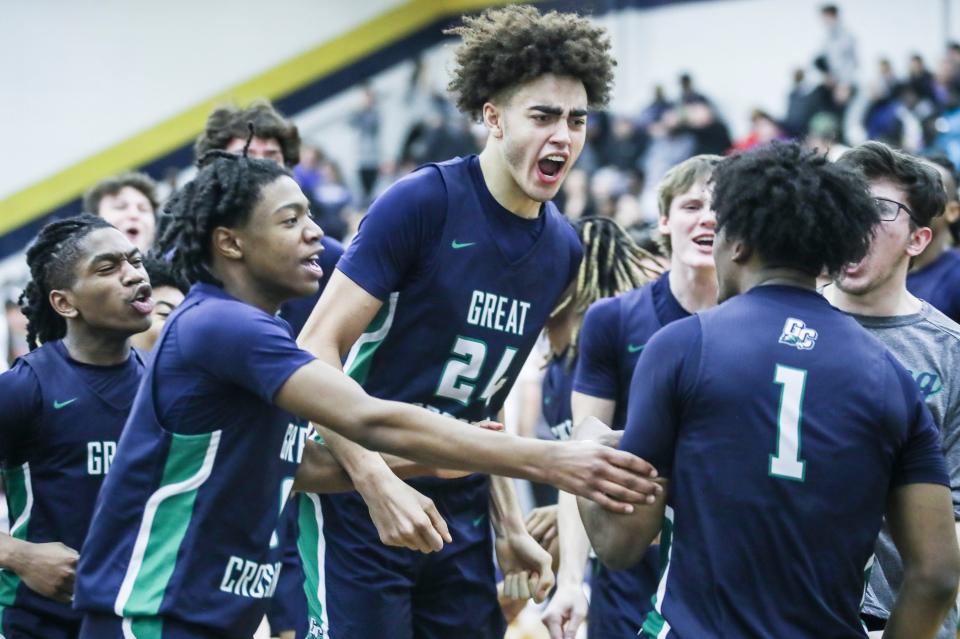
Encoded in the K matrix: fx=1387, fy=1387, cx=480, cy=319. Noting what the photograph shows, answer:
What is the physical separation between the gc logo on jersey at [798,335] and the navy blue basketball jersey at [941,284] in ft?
10.2

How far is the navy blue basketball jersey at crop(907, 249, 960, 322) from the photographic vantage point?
6.38 meters

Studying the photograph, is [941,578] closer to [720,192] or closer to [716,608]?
[716,608]

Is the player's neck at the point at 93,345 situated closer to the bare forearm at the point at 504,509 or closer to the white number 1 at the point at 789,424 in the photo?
the bare forearm at the point at 504,509

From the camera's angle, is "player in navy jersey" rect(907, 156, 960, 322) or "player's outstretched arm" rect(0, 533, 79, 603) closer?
"player's outstretched arm" rect(0, 533, 79, 603)

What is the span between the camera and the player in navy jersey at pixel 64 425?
14.8 feet

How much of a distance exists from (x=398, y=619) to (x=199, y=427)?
3.89ft

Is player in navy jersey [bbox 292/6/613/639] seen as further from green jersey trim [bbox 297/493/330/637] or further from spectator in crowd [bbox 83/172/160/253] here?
spectator in crowd [bbox 83/172/160/253]

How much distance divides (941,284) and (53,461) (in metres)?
4.11

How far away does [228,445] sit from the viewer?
12.7ft

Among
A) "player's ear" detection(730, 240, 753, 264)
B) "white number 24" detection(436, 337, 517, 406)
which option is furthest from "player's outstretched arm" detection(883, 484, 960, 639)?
"white number 24" detection(436, 337, 517, 406)

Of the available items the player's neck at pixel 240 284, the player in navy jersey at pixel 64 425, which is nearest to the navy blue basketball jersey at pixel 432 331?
the player's neck at pixel 240 284

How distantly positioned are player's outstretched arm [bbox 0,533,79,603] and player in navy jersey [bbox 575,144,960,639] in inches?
73.5

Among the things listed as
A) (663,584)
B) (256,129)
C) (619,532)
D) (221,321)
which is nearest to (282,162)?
(256,129)

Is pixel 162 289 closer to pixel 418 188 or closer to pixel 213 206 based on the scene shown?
pixel 418 188
